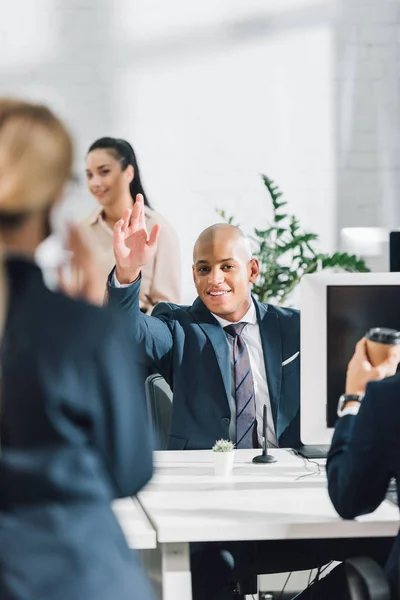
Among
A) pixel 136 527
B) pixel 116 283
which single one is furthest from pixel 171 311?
pixel 136 527

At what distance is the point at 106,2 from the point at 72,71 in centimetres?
38

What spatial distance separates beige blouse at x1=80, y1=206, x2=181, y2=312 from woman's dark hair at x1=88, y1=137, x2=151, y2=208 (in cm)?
13

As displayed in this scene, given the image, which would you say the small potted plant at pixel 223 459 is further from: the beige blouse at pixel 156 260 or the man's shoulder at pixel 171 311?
the beige blouse at pixel 156 260

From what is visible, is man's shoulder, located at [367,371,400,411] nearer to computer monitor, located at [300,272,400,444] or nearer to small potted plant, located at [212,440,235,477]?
computer monitor, located at [300,272,400,444]

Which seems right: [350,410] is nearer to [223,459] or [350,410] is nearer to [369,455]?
[369,455]

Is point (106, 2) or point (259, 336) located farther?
point (106, 2)

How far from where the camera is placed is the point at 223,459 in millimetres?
2344

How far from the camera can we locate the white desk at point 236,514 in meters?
1.85

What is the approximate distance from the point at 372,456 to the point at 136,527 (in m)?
0.47

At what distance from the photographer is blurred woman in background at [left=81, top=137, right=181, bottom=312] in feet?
15.1

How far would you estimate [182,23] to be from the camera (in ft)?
16.2

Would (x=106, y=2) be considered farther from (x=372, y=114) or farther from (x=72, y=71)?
(x=372, y=114)

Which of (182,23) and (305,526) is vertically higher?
(182,23)

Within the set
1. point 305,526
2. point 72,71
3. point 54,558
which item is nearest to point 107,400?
point 54,558
